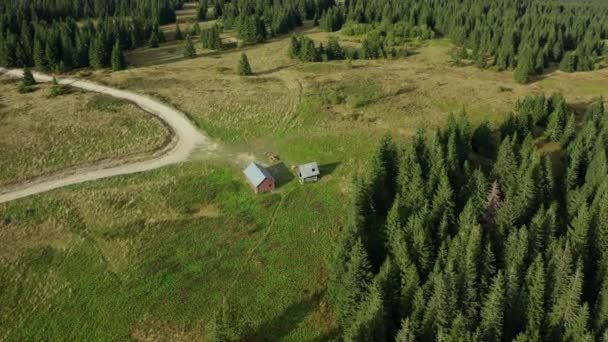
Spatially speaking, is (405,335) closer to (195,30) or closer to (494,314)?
(494,314)

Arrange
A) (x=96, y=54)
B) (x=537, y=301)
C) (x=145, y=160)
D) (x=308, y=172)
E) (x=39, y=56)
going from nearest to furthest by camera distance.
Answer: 1. (x=537, y=301)
2. (x=308, y=172)
3. (x=145, y=160)
4. (x=39, y=56)
5. (x=96, y=54)

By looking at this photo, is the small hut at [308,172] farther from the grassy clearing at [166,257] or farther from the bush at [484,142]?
the bush at [484,142]

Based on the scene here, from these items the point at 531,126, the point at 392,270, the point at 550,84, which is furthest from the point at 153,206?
the point at 550,84

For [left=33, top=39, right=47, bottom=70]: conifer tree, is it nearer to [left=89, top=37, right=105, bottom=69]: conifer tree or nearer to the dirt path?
[left=89, top=37, right=105, bottom=69]: conifer tree

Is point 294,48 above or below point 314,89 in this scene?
above

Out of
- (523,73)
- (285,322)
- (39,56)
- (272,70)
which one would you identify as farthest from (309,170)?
(39,56)

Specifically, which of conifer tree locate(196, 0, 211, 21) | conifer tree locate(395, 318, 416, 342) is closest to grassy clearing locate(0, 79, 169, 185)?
conifer tree locate(395, 318, 416, 342)

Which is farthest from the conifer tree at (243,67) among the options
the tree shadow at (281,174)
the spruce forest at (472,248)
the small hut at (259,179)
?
the spruce forest at (472,248)
